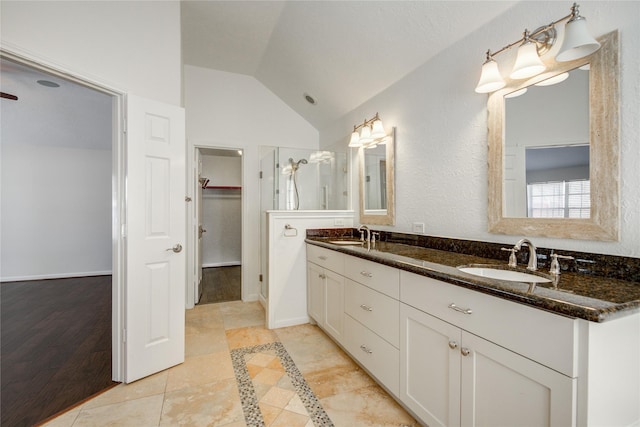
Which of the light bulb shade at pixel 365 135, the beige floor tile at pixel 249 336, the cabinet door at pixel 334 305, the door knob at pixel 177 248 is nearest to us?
the door knob at pixel 177 248

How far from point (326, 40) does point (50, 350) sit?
3.60m

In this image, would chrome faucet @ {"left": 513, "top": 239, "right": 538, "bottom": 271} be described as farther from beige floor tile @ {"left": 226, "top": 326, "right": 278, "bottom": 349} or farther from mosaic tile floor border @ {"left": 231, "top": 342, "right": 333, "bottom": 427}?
beige floor tile @ {"left": 226, "top": 326, "right": 278, "bottom": 349}

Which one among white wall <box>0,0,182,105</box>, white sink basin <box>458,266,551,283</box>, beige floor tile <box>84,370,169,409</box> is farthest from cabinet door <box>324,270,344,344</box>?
white wall <box>0,0,182,105</box>

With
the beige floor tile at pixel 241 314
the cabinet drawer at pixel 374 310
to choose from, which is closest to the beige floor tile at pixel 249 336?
the beige floor tile at pixel 241 314

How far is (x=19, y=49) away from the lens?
1.46 m

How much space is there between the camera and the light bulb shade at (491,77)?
5.15 ft

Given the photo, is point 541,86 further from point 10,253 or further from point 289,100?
point 10,253

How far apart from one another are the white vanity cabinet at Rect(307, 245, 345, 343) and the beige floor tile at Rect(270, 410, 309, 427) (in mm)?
725

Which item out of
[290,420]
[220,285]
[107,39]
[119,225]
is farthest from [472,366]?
[220,285]

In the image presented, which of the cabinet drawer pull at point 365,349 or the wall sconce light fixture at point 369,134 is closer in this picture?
the cabinet drawer pull at point 365,349

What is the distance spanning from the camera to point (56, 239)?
4.87m

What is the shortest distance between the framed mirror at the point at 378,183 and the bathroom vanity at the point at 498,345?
957mm

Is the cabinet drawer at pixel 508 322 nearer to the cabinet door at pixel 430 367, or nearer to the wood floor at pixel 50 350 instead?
the cabinet door at pixel 430 367

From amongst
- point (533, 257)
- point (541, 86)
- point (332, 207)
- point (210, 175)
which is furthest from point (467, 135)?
point (210, 175)
